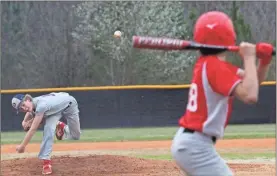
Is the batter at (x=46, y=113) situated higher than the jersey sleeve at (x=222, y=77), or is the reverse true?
the jersey sleeve at (x=222, y=77)

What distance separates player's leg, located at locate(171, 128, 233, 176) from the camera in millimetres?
4754

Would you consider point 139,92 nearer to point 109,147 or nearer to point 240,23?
point 109,147

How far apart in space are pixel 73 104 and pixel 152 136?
28.2 ft

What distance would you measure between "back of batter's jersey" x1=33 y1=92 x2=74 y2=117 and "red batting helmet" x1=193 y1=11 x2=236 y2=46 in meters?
5.28

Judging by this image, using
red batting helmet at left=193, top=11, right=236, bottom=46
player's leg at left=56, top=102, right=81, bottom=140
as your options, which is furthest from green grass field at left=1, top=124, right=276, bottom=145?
red batting helmet at left=193, top=11, right=236, bottom=46

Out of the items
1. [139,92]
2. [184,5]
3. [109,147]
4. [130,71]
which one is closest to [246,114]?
[139,92]

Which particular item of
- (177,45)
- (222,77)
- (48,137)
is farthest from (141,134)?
(222,77)

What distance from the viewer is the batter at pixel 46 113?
9828 mm

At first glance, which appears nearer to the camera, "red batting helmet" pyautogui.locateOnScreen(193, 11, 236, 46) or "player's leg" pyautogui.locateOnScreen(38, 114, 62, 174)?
"red batting helmet" pyautogui.locateOnScreen(193, 11, 236, 46)

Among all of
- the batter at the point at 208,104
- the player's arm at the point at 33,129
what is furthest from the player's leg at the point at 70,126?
the batter at the point at 208,104

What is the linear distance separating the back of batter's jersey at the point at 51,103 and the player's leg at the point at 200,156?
528 cm

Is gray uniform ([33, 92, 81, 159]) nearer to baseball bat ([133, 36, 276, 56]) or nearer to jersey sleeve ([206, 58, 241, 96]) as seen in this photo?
baseball bat ([133, 36, 276, 56])

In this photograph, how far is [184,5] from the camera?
35594 mm

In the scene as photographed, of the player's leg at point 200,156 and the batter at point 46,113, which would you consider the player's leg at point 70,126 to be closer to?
the batter at point 46,113
